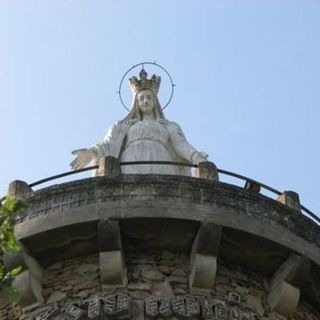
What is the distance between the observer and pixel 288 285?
43.5ft

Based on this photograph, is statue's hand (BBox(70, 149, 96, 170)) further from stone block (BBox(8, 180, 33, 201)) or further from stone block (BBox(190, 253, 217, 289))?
stone block (BBox(190, 253, 217, 289))

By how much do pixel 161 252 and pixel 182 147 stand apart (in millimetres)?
3703

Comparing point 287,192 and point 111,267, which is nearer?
point 111,267

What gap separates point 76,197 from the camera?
43.9 ft

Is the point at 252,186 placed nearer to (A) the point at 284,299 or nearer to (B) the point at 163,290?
(A) the point at 284,299

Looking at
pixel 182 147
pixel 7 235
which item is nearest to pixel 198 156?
pixel 182 147

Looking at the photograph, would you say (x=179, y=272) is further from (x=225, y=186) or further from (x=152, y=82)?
(x=152, y=82)

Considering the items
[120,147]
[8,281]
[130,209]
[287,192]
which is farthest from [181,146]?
[8,281]

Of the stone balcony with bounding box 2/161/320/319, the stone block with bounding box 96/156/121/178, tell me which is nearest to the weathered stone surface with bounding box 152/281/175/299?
the stone balcony with bounding box 2/161/320/319

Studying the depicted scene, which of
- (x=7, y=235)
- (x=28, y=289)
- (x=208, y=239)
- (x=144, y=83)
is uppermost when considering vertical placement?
(x=144, y=83)

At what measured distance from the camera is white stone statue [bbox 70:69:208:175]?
53.4ft

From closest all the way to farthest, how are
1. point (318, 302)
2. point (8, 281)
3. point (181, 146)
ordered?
point (8, 281)
point (318, 302)
point (181, 146)

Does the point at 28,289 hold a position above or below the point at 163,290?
above

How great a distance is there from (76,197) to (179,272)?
58.8 inches
